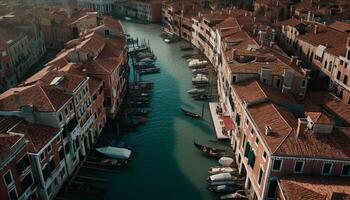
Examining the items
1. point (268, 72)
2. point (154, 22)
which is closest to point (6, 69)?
point (268, 72)

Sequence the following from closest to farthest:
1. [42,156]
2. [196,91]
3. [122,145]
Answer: [42,156]
[122,145]
[196,91]

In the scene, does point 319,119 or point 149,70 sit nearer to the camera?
point 319,119

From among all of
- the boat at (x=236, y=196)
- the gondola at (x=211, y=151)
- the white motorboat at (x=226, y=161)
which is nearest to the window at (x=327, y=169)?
the boat at (x=236, y=196)

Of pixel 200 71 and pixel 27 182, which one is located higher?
pixel 27 182

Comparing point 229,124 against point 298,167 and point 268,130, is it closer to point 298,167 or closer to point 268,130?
point 268,130

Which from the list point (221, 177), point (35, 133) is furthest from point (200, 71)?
point (35, 133)

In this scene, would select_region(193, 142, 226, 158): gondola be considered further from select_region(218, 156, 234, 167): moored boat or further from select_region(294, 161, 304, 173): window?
select_region(294, 161, 304, 173): window
